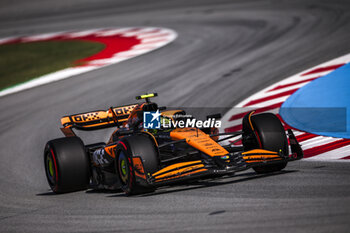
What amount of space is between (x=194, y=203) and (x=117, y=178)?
231 cm

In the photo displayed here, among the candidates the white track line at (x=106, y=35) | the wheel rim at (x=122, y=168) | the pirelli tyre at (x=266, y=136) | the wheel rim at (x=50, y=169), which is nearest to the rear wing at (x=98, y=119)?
the wheel rim at (x=50, y=169)

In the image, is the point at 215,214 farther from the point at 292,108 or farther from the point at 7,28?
the point at 7,28

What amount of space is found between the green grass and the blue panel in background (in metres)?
10.2

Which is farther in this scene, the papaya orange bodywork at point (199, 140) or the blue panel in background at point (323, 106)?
the blue panel in background at point (323, 106)

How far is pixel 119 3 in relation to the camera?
3575 centimetres

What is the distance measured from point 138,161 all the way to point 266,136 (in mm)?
2038

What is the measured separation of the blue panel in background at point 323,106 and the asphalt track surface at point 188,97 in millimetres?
1770

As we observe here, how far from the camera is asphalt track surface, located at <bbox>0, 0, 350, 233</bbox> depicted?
7.14m

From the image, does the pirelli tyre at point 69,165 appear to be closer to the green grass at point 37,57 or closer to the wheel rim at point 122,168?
the wheel rim at point 122,168

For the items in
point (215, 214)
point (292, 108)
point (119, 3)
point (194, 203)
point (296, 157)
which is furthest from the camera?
point (119, 3)

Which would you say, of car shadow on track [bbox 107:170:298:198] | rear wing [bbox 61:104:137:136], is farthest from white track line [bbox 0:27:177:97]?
car shadow on track [bbox 107:170:298:198]

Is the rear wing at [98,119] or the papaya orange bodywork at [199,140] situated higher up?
the rear wing at [98,119]

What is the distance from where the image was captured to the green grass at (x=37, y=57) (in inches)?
841

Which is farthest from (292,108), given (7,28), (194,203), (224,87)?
(7,28)
